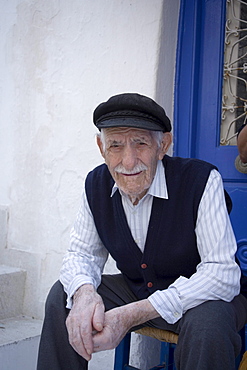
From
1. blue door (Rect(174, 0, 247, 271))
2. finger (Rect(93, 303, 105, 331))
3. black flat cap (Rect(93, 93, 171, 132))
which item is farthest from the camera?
blue door (Rect(174, 0, 247, 271))

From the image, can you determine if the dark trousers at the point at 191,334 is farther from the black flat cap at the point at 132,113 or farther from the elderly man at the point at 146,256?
the black flat cap at the point at 132,113

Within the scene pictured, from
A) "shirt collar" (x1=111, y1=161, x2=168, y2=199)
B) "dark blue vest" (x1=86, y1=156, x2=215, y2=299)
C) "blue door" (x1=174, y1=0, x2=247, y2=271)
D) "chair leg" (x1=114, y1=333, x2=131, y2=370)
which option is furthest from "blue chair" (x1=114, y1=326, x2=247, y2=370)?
"blue door" (x1=174, y1=0, x2=247, y2=271)

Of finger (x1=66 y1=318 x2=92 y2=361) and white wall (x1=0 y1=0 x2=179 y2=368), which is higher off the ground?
white wall (x1=0 y1=0 x2=179 y2=368)

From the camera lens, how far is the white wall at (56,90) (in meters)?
2.94

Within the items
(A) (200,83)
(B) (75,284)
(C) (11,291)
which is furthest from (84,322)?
(A) (200,83)

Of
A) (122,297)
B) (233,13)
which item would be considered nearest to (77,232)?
(122,297)

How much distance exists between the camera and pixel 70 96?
3.23m

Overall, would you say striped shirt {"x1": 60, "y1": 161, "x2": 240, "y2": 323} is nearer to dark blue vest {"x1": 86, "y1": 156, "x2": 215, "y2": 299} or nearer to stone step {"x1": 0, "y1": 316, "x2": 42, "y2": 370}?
dark blue vest {"x1": 86, "y1": 156, "x2": 215, "y2": 299}

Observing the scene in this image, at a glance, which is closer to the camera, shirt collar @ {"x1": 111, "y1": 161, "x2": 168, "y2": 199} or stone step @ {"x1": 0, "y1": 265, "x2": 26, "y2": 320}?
shirt collar @ {"x1": 111, "y1": 161, "x2": 168, "y2": 199}

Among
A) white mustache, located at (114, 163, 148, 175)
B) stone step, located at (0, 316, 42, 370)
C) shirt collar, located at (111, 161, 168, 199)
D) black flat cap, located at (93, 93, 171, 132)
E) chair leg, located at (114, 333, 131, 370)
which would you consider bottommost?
stone step, located at (0, 316, 42, 370)

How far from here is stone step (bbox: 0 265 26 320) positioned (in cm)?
318

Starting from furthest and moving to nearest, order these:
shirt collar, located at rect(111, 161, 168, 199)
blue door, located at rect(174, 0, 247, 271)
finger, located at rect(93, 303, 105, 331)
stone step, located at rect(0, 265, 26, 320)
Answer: stone step, located at rect(0, 265, 26, 320) → blue door, located at rect(174, 0, 247, 271) → shirt collar, located at rect(111, 161, 168, 199) → finger, located at rect(93, 303, 105, 331)

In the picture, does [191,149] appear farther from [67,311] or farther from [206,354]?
[206,354]

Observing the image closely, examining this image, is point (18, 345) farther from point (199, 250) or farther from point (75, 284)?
point (199, 250)
